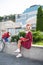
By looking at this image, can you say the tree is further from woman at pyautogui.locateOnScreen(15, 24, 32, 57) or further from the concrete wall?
woman at pyautogui.locateOnScreen(15, 24, 32, 57)

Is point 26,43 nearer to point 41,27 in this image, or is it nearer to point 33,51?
point 33,51

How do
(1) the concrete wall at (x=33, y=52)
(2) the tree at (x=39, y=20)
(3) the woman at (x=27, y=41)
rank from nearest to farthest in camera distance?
(1) the concrete wall at (x=33, y=52), (3) the woman at (x=27, y=41), (2) the tree at (x=39, y=20)

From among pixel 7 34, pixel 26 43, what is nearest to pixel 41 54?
pixel 26 43

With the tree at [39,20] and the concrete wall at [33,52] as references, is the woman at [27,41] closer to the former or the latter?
the concrete wall at [33,52]

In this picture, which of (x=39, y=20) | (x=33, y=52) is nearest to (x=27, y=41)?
(x=33, y=52)

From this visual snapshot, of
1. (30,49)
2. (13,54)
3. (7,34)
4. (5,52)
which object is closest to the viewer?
(30,49)

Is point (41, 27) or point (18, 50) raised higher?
point (18, 50)

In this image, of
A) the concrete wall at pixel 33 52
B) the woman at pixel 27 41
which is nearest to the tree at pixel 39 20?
the concrete wall at pixel 33 52

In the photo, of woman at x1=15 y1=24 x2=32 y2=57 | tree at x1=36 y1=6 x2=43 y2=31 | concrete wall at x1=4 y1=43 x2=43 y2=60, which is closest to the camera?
concrete wall at x1=4 y1=43 x2=43 y2=60

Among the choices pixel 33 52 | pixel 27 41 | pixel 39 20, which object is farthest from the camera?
pixel 39 20

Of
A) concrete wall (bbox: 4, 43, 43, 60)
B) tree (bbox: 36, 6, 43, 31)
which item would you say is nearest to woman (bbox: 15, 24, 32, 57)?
concrete wall (bbox: 4, 43, 43, 60)

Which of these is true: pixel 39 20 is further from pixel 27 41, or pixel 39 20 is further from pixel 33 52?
pixel 33 52

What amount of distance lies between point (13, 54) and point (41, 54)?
2.01 meters

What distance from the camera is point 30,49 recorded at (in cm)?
799
